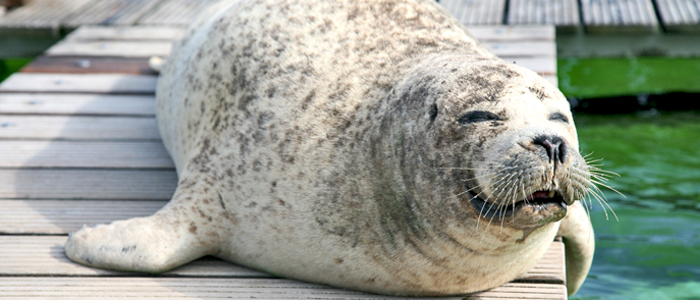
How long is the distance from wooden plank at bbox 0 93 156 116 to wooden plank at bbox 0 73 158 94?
9 cm

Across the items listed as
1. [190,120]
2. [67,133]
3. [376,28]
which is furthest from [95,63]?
[376,28]

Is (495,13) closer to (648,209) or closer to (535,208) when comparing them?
(648,209)

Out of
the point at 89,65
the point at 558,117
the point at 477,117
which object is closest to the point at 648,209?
the point at 558,117

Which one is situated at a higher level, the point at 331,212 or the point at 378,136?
the point at 378,136

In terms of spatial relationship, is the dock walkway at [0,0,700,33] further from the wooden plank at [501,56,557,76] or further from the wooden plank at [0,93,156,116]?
the wooden plank at [0,93,156,116]

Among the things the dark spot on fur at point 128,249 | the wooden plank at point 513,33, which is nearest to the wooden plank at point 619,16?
the wooden plank at point 513,33

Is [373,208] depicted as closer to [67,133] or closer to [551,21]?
[67,133]

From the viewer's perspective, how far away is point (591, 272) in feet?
12.9

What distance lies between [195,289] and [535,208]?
1.21 m

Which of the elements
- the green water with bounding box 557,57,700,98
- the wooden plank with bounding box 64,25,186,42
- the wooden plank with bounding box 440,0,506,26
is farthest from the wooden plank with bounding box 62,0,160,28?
the green water with bounding box 557,57,700,98

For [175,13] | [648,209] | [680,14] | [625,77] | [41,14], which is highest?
[41,14]

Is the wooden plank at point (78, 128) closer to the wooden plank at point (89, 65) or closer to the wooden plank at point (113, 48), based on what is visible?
the wooden plank at point (89, 65)

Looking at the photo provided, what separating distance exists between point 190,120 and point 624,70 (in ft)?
18.9

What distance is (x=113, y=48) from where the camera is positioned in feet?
17.6
